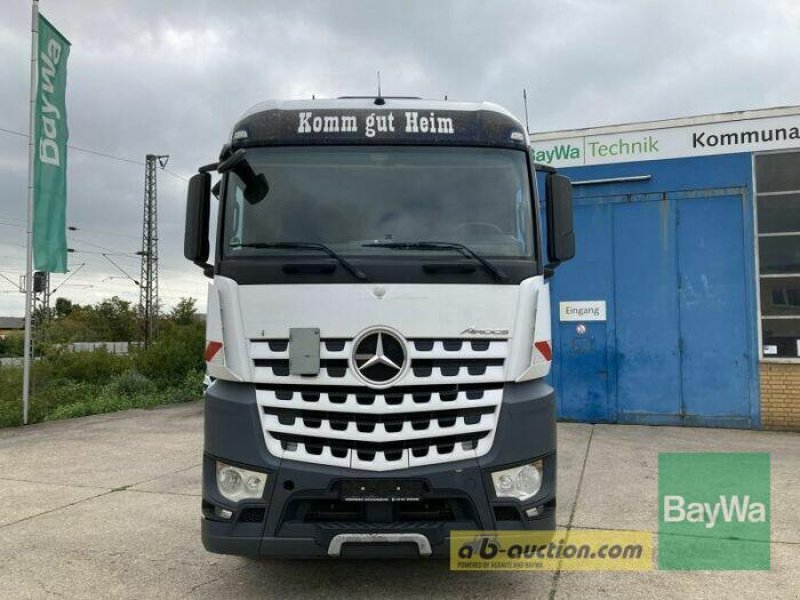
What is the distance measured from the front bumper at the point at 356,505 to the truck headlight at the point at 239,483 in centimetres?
4

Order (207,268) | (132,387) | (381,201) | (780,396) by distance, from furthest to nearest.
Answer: (132,387) < (780,396) < (207,268) < (381,201)

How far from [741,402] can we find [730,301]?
62.0 inches

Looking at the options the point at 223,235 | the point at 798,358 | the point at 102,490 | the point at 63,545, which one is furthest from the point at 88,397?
the point at 798,358

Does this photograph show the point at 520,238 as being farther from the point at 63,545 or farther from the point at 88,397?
the point at 88,397

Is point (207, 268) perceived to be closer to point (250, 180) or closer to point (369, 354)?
point (250, 180)

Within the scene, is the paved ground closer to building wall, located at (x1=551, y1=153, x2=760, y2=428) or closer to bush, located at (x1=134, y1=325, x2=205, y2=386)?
building wall, located at (x1=551, y1=153, x2=760, y2=428)

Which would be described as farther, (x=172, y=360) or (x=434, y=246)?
(x=172, y=360)

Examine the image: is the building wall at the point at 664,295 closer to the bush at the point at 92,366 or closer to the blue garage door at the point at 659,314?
the blue garage door at the point at 659,314

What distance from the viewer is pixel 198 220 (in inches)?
165

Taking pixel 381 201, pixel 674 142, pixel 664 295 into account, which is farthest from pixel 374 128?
pixel 674 142

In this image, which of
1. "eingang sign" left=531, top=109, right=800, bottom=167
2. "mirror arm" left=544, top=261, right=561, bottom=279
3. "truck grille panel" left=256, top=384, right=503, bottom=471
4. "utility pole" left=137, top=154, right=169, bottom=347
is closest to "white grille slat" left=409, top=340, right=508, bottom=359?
"truck grille panel" left=256, top=384, right=503, bottom=471

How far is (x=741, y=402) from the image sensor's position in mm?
9906

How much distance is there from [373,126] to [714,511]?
457cm

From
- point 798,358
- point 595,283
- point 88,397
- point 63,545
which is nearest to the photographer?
point 63,545
